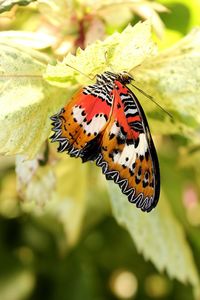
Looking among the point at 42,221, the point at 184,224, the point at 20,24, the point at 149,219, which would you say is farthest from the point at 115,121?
the point at 42,221

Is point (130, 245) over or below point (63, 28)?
below

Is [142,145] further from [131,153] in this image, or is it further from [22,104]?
[22,104]

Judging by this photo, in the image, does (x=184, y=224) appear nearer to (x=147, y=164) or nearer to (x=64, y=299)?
(x=64, y=299)

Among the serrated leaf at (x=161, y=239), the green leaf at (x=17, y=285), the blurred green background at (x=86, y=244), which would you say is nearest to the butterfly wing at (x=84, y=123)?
the serrated leaf at (x=161, y=239)

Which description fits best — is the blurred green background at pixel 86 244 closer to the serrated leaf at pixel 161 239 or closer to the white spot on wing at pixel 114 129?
the serrated leaf at pixel 161 239

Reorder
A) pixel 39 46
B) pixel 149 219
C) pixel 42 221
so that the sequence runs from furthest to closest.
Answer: pixel 42 221 < pixel 149 219 < pixel 39 46

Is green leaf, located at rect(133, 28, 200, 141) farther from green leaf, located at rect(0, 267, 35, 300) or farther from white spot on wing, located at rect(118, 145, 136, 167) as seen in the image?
green leaf, located at rect(0, 267, 35, 300)

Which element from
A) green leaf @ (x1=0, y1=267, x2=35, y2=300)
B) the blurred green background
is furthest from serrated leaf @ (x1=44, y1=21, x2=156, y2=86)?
green leaf @ (x1=0, y1=267, x2=35, y2=300)

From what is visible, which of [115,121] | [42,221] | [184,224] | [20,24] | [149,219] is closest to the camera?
[115,121]

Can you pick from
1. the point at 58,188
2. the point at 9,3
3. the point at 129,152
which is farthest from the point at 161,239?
the point at 9,3
